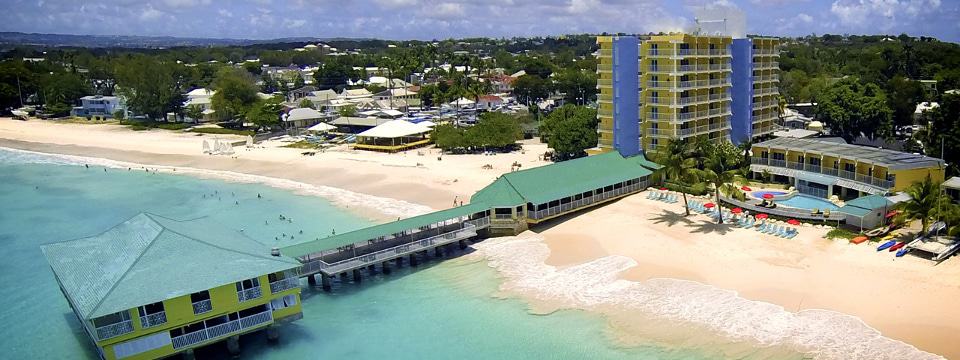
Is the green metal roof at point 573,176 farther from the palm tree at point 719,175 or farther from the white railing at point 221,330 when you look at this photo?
the white railing at point 221,330

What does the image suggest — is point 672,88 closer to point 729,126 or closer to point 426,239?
point 729,126

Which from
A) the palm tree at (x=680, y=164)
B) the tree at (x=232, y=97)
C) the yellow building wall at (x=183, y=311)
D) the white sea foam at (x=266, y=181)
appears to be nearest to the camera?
the yellow building wall at (x=183, y=311)

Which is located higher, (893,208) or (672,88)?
(672,88)

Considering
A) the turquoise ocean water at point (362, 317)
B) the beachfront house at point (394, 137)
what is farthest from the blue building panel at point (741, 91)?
the turquoise ocean water at point (362, 317)

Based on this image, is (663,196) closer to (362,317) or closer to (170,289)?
(362,317)

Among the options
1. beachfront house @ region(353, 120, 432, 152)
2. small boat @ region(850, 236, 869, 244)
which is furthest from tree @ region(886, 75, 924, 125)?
beachfront house @ region(353, 120, 432, 152)

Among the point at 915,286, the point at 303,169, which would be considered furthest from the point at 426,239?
the point at 303,169

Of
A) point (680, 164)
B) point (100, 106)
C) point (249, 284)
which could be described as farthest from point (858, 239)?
point (100, 106)

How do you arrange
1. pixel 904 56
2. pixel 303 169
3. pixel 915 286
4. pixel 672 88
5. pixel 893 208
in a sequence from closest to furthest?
pixel 915 286
pixel 893 208
pixel 672 88
pixel 303 169
pixel 904 56
